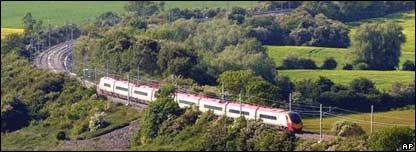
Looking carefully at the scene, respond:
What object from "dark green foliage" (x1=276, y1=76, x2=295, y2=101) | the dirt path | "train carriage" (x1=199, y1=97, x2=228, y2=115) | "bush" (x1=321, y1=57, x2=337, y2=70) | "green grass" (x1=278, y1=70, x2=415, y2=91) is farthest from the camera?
"bush" (x1=321, y1=57, x2=337, y2=70)

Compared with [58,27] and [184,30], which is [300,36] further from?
[58,27]

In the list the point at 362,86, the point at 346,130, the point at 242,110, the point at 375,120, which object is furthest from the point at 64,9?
the point at 346,130

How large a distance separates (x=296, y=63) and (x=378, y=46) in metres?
6.76

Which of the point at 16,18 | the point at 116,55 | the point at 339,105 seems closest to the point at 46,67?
the point at 116,55

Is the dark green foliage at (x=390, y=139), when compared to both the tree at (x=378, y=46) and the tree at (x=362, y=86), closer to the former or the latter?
the tree at (x=362, y=86)

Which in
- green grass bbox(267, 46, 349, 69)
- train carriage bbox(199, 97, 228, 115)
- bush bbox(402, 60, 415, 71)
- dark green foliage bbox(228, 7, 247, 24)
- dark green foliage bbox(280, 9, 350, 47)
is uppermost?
dark green foliage bbox(228, 7, 247, 24)

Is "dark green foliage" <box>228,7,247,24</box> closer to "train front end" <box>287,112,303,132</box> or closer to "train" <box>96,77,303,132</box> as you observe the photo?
"train" <box>96,77,303,132</box>

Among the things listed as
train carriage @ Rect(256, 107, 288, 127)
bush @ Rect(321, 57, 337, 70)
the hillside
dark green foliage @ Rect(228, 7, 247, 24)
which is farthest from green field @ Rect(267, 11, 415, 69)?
train carriage @ Rect(256, 107, 288, 127)

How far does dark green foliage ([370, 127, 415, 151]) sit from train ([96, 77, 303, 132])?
17.6 feet

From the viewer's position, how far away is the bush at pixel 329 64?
69875 mm

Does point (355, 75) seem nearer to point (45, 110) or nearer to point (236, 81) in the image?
point (236, 81)

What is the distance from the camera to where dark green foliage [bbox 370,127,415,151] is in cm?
3431

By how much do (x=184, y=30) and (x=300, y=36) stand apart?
898 cm

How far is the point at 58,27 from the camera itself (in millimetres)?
72812
